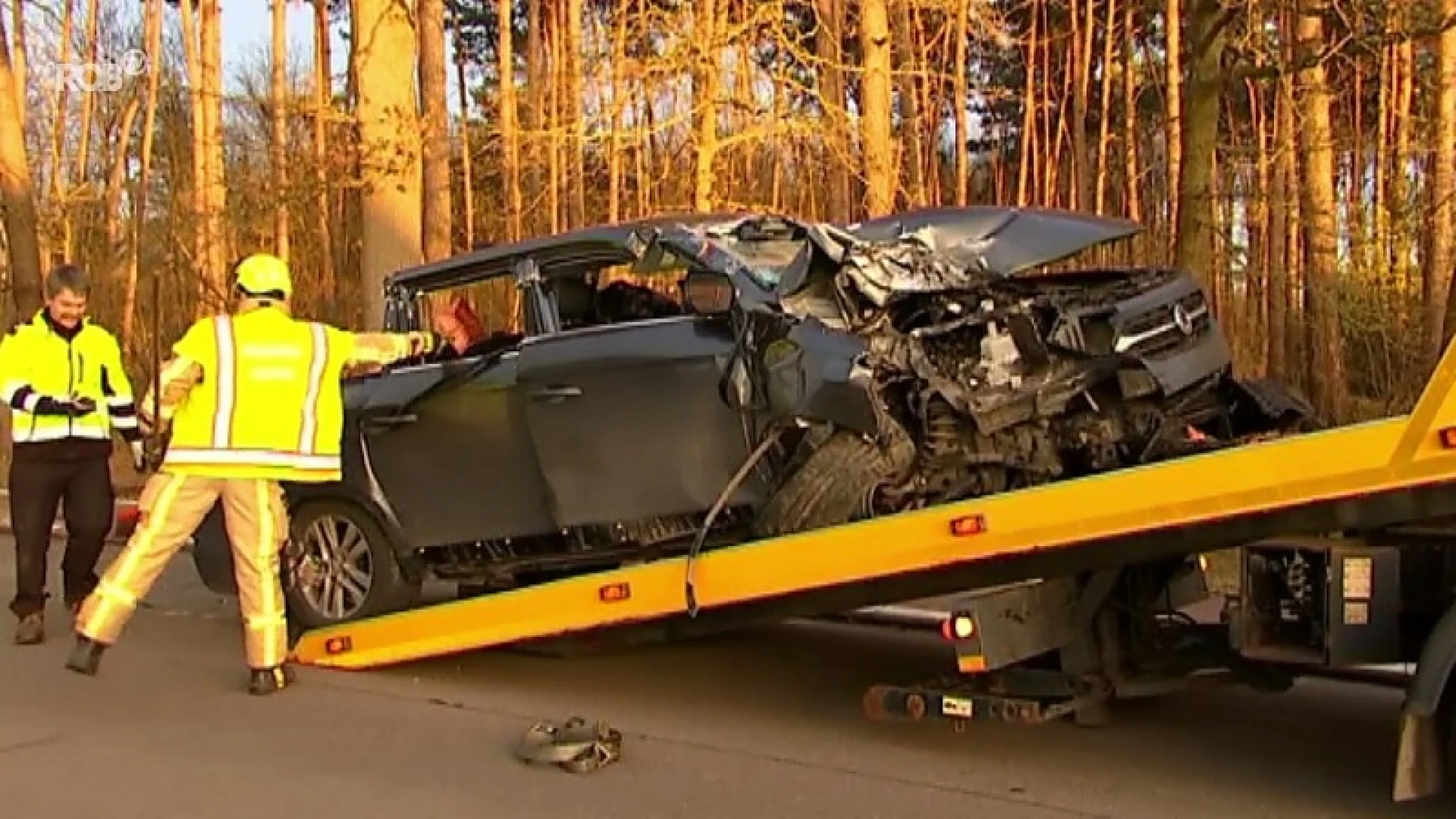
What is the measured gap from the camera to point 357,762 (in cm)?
566

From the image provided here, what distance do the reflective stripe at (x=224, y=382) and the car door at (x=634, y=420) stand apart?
4.04ft

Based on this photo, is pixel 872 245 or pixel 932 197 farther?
pixel 932 197

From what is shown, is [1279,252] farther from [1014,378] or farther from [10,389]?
[10,389]

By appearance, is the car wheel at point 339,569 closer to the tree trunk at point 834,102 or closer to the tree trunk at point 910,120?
the tree trunk at point 834,102

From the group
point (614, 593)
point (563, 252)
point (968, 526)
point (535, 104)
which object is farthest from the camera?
point (535, 104)

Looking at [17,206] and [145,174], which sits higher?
[145,174]

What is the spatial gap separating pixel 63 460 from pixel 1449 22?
10081 millimetres

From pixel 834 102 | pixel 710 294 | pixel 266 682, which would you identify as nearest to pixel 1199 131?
→ pixel 834 102

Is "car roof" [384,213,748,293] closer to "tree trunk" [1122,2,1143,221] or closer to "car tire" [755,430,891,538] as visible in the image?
"car tire" [755,430,891,538]

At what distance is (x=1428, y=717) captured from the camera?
4410 millimetres

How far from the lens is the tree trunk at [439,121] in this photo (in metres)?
14.7

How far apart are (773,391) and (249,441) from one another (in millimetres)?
2330

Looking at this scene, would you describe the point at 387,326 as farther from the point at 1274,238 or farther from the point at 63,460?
the point at 1274,238

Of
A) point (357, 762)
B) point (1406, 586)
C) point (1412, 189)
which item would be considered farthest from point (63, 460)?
point (1412, 189)
